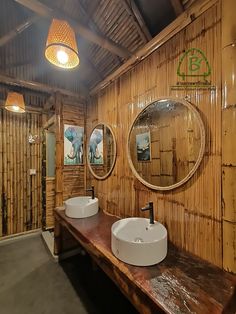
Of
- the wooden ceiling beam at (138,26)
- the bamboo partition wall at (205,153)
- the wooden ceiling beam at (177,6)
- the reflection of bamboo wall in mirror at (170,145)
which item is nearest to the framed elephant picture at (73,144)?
the bamboo partition wall at (205,153)

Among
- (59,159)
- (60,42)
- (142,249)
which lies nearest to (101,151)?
(59,159)

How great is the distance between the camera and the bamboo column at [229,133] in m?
1.01

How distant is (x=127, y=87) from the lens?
1.89 meters

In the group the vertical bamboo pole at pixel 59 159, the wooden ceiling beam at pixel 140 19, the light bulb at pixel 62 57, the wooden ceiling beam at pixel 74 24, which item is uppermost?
the wooden ceiling beam at pixel 140 19

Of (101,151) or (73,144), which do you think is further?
(73,144)

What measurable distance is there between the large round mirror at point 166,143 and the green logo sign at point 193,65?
206 mm

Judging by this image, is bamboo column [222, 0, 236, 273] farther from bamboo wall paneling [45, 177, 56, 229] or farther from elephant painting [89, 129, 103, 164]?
bamboo wall paneling [45, 177, 56, 229]

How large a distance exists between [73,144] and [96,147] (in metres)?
0.40

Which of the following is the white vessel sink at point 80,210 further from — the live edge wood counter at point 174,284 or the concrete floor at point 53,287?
the concrete floor at point 53,287

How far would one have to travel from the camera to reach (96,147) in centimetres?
248

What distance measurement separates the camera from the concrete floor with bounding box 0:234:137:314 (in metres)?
1.62

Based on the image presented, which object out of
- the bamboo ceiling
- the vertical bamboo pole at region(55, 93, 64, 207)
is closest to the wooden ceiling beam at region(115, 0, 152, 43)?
the bamboo ceiling

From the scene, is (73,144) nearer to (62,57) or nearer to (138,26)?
(62,57)

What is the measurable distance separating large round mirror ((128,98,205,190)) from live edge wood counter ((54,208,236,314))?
55 cm
